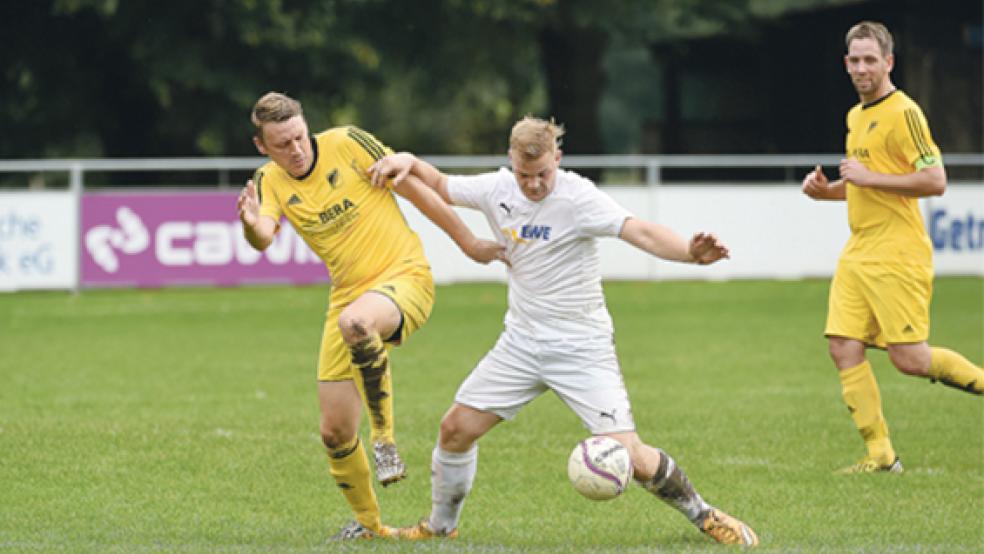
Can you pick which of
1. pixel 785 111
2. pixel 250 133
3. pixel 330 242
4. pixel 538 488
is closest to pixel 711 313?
pixel 538 488

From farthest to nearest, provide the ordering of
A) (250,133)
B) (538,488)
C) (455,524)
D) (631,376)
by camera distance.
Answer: (250,133)
(631,376)
(538,488)
(455,524)

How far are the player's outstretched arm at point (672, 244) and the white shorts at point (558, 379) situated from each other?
20.5 inches

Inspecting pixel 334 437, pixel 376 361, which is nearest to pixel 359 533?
pixel 334 437

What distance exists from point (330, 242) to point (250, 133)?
2264 cm

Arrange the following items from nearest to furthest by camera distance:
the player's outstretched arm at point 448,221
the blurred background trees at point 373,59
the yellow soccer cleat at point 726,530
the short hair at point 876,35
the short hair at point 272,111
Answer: the yellow soccer cleat at point 726,530 < the player's outstretched arm at point 448,221 < the short hair at point 272,111 < the short hair at point 876,35 < the blurred background trees at point 373,59

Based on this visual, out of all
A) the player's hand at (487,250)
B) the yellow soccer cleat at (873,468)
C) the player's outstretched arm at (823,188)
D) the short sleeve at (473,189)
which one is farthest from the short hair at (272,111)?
the yellow soccer cleat at (873,468)

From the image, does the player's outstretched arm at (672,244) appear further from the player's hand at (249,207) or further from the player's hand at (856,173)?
the player's hand at (856,173)

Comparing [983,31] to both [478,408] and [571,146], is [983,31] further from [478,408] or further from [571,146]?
[478,408]

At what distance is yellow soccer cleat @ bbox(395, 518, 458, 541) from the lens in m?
7.37

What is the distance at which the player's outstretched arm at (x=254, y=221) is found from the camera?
7270 mm

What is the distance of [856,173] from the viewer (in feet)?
28.5

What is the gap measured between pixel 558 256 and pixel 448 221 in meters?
0.58

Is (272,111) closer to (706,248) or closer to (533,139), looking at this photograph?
(533,139)

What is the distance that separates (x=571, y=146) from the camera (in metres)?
31.5
